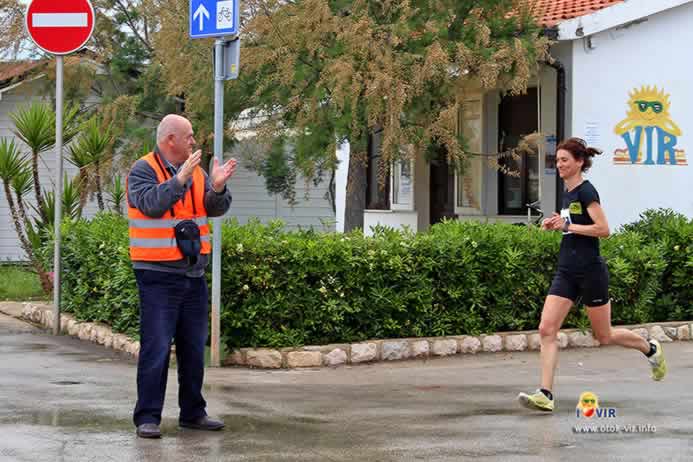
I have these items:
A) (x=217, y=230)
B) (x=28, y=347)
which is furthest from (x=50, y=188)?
(x=217, y=230)

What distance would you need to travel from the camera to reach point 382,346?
10898 mm

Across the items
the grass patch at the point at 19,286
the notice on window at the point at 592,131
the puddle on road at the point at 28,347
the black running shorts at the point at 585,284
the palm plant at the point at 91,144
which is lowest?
the puddle on road at the point at 28,347

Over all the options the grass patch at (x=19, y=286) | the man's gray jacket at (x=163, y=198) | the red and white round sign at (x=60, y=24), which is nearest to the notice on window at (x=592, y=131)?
the red and white round sign at (x=60, y=24)

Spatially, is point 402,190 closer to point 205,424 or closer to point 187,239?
point 205,424

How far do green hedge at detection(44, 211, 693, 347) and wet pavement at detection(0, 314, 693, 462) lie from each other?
0.45 metres

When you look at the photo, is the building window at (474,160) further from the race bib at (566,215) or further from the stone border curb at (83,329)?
the race bib at (566,215)

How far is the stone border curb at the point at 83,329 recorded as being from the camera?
1120 centimetres

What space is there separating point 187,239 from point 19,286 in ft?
34.7

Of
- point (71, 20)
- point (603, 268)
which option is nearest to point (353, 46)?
point (71, 20)

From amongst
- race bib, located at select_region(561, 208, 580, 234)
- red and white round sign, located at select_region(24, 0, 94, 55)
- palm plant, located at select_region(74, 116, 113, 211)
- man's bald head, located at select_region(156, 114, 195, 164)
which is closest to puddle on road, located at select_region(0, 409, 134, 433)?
man's bald head, located at select_region(156, 114, 195, 164)

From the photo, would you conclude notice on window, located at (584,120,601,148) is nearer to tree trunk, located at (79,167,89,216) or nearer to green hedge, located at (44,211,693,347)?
green hedge, located at (44,211,693,347)

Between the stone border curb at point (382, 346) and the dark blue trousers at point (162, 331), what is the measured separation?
2947 mm

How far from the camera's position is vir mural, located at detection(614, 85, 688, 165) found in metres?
15.4

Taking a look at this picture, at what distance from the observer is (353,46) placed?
43.7ft
